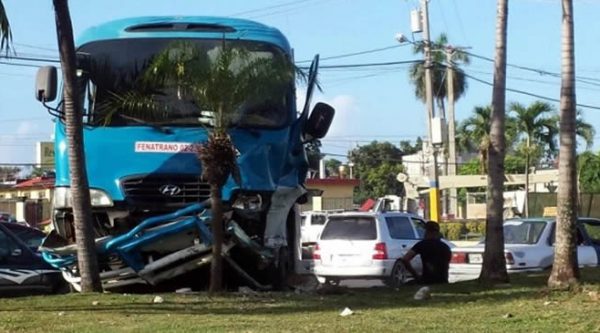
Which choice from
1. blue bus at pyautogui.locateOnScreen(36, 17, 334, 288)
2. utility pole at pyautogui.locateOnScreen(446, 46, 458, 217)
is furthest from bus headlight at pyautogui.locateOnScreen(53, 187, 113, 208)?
utility pole at pyautogui.locateOnScreen(446, 46, 458, 217)

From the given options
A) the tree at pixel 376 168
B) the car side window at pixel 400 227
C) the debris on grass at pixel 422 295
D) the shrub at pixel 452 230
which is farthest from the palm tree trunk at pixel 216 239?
the tree at pixel 376 168

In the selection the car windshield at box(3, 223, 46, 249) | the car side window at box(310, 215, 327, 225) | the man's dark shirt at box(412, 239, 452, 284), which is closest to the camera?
the man's dark shirt at box(412, 239, 452, 284)

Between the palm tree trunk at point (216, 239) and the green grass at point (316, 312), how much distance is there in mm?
242

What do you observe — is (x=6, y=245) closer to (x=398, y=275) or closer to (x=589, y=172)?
(x=398, y=275)

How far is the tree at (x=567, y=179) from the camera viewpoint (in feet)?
44.3

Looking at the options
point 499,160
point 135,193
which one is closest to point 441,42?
point 499,160

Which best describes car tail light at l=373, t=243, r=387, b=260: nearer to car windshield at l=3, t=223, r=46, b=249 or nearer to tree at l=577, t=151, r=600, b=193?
car windshield at l=3, t=223, r=46, b=249

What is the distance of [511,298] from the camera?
1252 cm

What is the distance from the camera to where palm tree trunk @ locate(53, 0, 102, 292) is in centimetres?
1230

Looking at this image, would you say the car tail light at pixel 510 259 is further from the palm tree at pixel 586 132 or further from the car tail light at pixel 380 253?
the palm tree at pixel 586 132

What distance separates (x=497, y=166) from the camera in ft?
48.8

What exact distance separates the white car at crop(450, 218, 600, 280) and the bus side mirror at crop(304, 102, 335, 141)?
5.31 m

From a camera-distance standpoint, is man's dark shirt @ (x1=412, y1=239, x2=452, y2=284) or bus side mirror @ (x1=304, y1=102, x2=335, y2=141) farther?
man's dark shirt @ (x1=412, y1=239, x2=452, y2=284)

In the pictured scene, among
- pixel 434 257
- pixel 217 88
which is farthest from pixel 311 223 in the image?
pixel 217 88
